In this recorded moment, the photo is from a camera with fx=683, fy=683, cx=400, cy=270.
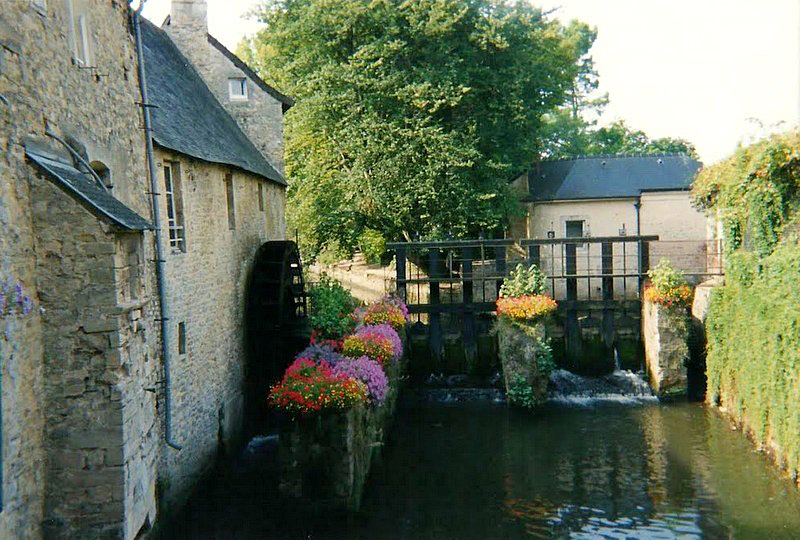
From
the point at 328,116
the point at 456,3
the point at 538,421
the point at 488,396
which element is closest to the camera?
the point at 538,421

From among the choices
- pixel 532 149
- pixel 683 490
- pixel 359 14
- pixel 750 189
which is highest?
pixel 359 14

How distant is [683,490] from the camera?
10219 millimetres

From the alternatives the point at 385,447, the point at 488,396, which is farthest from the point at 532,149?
the point at 385,447

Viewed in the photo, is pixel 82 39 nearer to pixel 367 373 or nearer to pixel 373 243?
pixel 367 373

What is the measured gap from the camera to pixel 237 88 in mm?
15719

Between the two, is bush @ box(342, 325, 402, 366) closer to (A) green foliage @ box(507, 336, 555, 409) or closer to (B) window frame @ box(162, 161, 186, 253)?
(B) window frame @ box(162, 161, 186, 253)

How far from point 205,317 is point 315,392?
288 cm

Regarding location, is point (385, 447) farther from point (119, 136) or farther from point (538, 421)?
point (119, 136)

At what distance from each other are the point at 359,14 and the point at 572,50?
495 inches

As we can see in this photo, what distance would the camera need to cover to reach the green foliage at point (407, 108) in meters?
19.7

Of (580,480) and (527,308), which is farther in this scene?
(527,308)

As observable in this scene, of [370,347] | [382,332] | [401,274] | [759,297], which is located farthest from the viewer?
[401,274]

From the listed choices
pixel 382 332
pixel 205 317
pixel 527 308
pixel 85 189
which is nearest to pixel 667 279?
pixel 527 308

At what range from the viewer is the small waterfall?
606 inches
